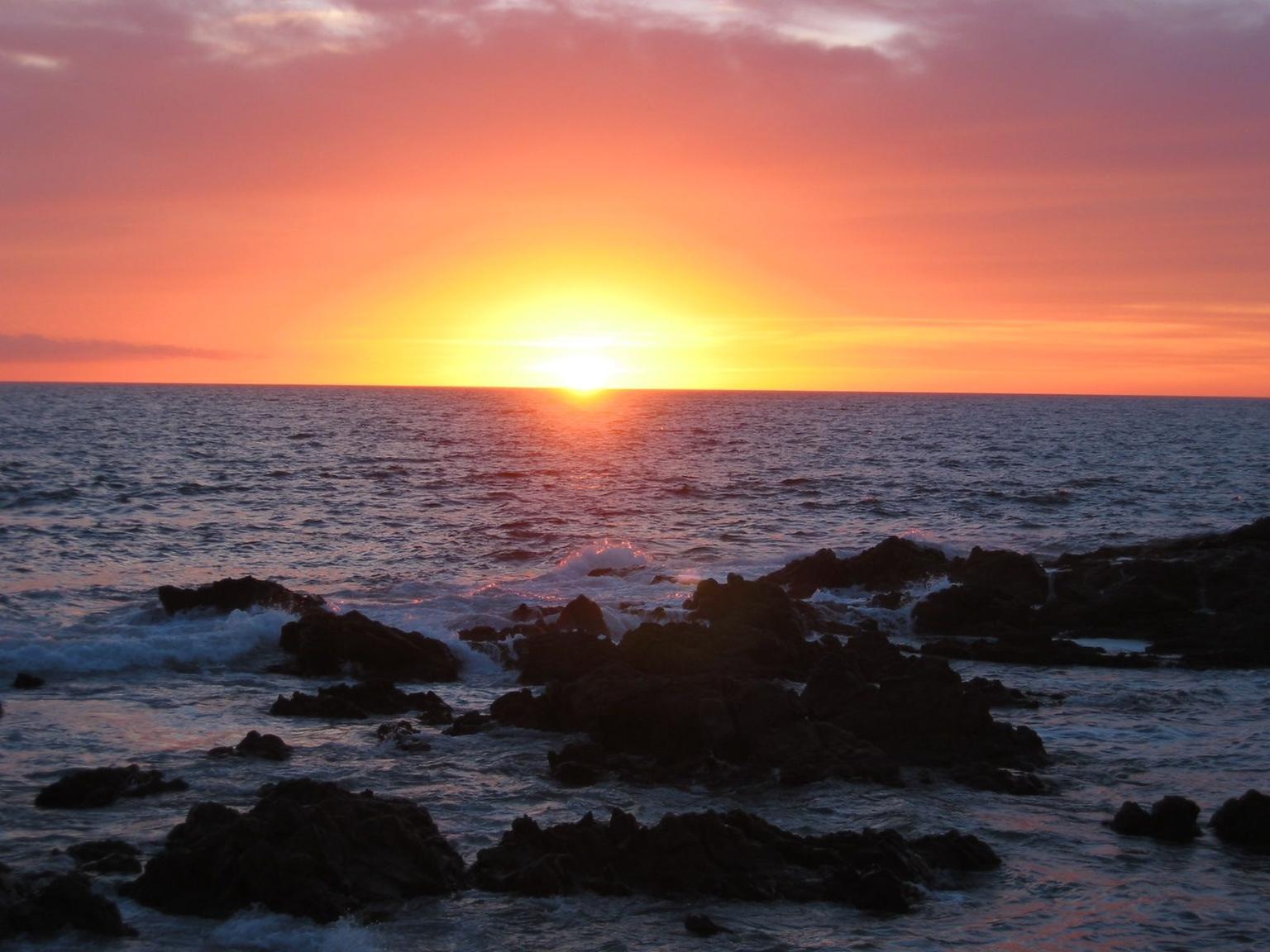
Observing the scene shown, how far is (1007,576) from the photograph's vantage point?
90.6 ft

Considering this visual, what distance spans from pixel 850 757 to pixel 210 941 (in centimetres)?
767

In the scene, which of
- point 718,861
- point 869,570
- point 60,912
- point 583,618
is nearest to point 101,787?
point 60,912

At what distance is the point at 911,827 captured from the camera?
12484mm

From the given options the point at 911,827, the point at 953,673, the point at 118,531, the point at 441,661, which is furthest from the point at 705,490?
the point at 911,827

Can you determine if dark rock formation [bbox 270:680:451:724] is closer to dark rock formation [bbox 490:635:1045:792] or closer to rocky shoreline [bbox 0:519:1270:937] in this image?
rocky shoreline [bbox 0:519:1270:937]

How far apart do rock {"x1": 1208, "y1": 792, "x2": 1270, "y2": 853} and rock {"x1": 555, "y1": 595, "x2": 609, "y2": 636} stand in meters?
13.0

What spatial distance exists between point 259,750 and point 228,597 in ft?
32.3

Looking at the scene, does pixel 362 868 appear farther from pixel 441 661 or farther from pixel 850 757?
pixel 441 661

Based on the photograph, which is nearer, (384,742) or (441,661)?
(384,742)

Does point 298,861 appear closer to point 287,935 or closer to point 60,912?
point 287,935

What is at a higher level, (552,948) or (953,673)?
(953,673)

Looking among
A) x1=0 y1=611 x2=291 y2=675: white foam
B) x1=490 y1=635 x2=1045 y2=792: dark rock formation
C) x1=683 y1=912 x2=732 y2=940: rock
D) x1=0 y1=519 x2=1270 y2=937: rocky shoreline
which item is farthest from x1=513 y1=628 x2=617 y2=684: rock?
x1=683 y1=912 x2=732 y2=940: rock

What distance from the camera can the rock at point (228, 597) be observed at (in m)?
23.7

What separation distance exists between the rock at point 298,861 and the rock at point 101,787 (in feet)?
6.65
